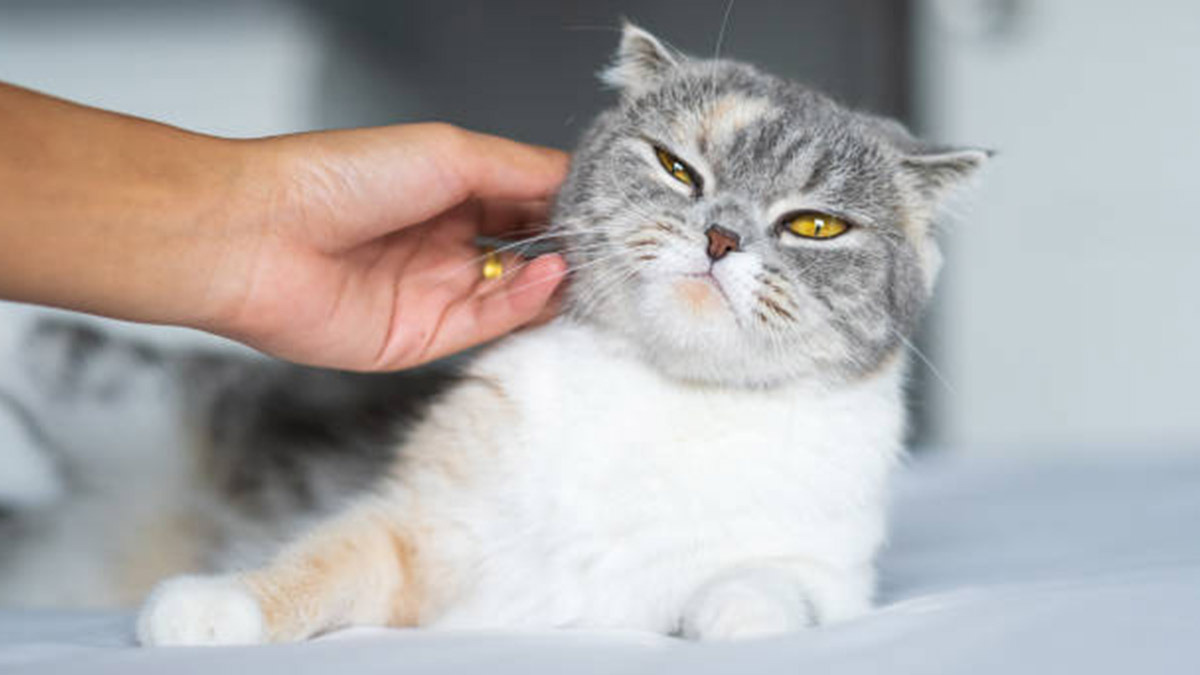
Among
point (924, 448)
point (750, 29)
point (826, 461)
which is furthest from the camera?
point (924, 448)

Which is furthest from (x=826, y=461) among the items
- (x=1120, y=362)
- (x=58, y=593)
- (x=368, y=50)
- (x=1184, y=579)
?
(x=1120, y=362)

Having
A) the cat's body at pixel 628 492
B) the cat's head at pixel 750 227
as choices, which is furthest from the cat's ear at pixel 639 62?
the cat's body at pixel 628 492

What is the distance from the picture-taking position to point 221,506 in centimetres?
217

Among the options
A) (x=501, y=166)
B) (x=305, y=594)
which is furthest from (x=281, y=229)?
(x=305, y=594)

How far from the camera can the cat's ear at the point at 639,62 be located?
1.75 metres

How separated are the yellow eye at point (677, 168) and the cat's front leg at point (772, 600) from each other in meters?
0.57

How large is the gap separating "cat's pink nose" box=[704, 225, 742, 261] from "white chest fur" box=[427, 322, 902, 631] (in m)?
0.22

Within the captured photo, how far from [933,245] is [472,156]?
75cm

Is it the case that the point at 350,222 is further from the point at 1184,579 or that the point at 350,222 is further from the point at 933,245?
the point at 1184,579

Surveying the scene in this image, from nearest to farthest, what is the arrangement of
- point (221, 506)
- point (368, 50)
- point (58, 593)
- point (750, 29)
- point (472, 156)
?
point (472, 156) → point (58, 593) → point (221, 506) → point (368, 50) → point (750, 29)

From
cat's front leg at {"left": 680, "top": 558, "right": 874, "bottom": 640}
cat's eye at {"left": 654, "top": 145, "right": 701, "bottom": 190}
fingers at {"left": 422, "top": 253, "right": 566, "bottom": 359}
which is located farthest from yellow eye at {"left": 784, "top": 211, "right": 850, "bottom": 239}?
cat's front leg at {"left": 680, "top": 558, "right": 874, "bottom": 640}

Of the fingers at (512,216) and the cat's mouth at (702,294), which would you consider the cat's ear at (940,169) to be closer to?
the cat's mouth at (702,294)

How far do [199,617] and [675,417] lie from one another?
65cm

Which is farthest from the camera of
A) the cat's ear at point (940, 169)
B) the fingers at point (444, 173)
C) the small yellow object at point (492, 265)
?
the small yellow object at point (492, 265)
